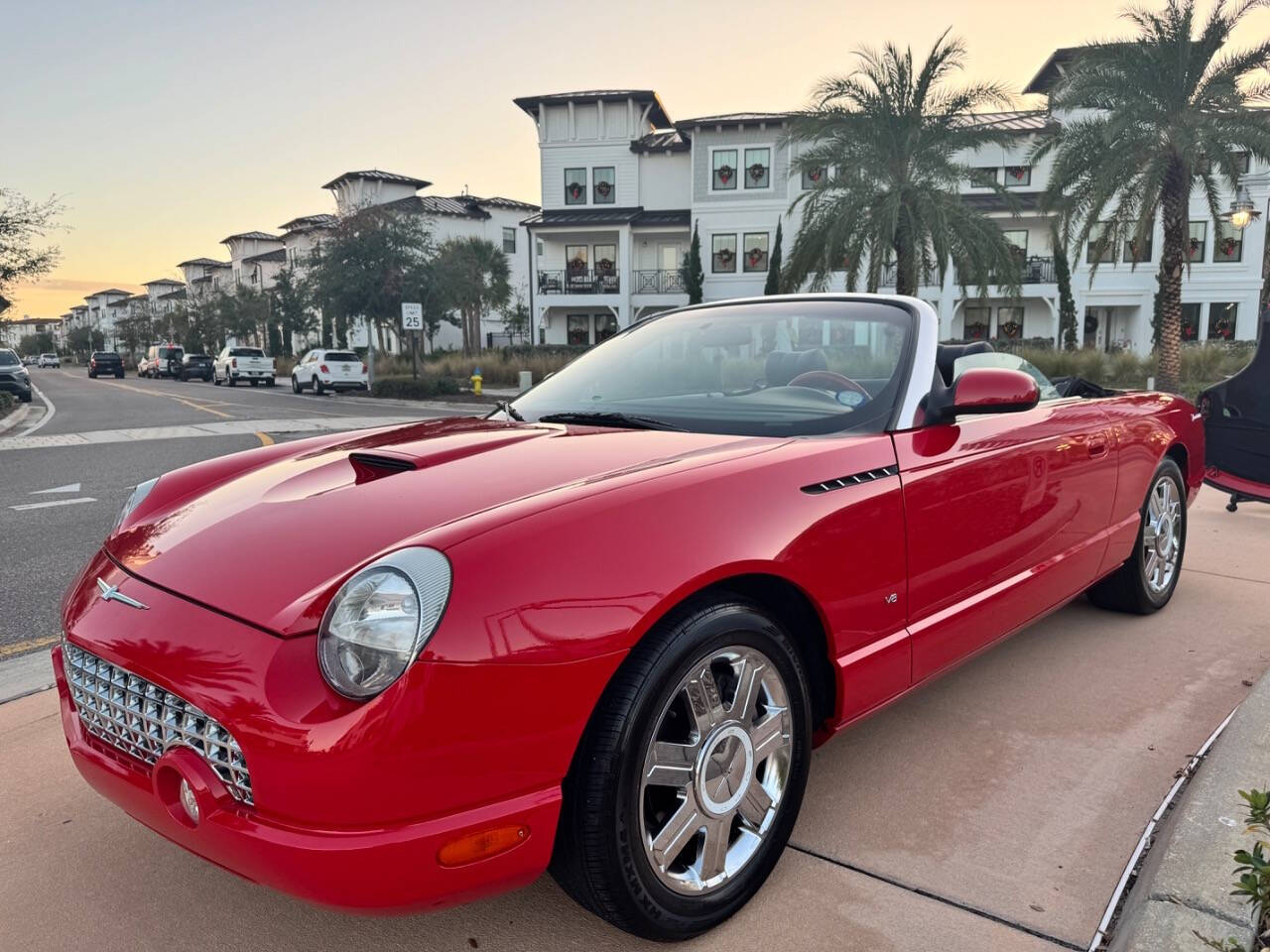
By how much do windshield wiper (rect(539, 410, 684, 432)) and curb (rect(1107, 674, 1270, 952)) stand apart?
162cm

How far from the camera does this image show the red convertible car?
1613 mm

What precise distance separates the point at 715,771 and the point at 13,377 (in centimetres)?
2853

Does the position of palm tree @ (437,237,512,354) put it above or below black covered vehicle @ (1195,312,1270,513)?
above

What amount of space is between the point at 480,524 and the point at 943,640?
1.57 metres

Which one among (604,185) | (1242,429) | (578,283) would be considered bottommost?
(1242,429)

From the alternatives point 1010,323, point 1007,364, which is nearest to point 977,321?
point 1010,323

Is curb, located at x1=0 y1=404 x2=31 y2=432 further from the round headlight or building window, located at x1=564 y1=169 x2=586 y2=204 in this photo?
building window, located at x1=564 y1=169 x2=586 y2=204

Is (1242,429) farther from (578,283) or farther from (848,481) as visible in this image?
(578,283)

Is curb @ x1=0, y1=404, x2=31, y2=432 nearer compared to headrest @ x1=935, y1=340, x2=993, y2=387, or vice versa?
headrest @ x1=935, y1=340, x2=993, y2=387

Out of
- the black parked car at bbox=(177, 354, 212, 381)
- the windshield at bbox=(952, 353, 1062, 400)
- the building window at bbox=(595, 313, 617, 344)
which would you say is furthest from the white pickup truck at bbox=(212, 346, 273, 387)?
the windshield at bbox=(952, 353, 1062, 400)

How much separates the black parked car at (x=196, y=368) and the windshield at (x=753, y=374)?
159 ft

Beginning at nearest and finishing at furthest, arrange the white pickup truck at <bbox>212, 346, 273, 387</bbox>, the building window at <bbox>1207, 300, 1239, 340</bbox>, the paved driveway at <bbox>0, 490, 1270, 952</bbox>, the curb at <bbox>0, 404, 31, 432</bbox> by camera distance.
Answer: the paved driveway at <bbox>0, 490, 1270, 952</bbox>, the curb at <bbox>0, 404, 31, 432</bbox>, the building window at <bbox>1207, 300, 1239, 340</bbox>, the white pickup truck at <bbox>212, 346, 273, 387</bbox>

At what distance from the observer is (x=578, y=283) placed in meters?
41.0

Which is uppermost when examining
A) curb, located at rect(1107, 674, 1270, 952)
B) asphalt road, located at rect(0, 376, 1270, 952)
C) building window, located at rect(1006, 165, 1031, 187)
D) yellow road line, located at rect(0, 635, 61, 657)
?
building window, located at rect(1006, 165, 1031, 187)
